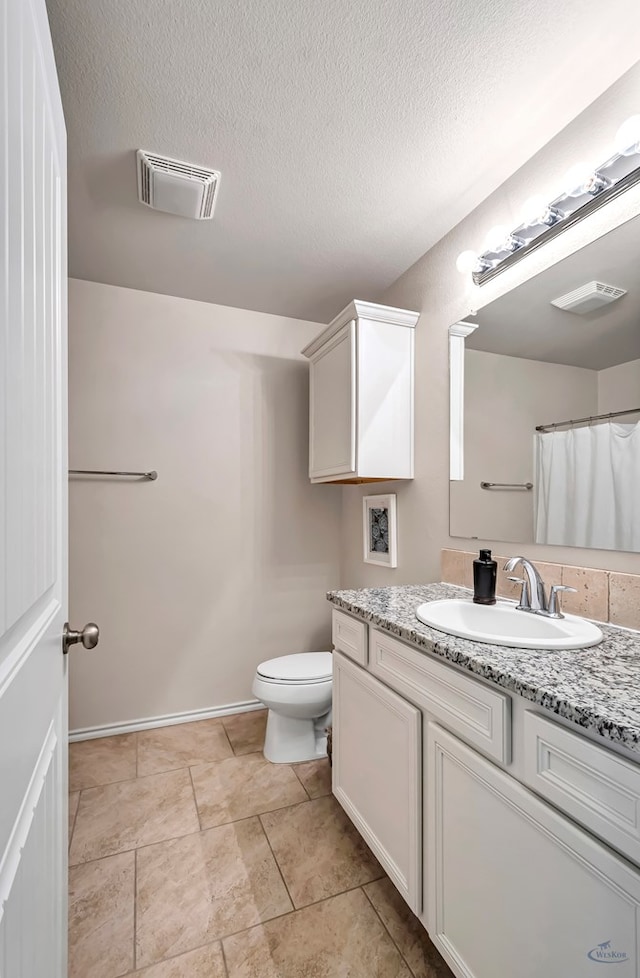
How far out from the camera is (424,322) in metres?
2.08

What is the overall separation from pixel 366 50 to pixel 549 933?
6.55 ft

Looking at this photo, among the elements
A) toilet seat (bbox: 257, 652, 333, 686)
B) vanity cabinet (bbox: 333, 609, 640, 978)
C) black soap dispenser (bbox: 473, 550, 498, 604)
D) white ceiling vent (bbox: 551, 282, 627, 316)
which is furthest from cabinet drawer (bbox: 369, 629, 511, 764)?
white ceiling vent (bbox: 551, 282, 627, 316)

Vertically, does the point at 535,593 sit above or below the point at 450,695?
above

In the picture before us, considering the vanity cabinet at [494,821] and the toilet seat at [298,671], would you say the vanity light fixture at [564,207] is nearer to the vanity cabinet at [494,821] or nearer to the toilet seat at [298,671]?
the vanity cabinet at [494,821]

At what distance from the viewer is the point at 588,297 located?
138 cm

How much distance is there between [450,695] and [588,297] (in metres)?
1.21

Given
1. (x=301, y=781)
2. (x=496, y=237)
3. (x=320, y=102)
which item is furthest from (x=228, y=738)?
(x=320, y=102)

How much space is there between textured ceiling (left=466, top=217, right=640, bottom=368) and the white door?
4.56 feet

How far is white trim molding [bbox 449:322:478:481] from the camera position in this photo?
1.85 meters

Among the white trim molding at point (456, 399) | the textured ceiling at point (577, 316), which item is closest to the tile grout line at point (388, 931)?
the white trim molding at point (456, 399)

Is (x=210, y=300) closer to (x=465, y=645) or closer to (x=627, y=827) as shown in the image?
(x=465, y=645)

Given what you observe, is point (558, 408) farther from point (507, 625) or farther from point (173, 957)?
point (173, 957)

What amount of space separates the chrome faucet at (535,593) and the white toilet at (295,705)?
3.33ft

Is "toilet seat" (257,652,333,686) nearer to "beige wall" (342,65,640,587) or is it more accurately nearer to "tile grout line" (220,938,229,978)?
"beige wall" (342,65,640,587)
